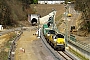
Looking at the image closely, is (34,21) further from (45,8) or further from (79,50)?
(79,50)

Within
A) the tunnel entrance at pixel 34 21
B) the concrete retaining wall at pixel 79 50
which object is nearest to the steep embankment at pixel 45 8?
the tunnel entrance at pixel 34 21

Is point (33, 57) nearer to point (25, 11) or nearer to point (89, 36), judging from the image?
point (89, 36)

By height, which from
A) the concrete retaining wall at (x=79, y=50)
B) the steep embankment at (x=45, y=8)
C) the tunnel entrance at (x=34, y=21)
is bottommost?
the concrete retaining wall at (x=79, y=50)

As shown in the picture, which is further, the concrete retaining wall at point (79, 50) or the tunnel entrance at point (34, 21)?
the tunnel entrance at point (34, 21)

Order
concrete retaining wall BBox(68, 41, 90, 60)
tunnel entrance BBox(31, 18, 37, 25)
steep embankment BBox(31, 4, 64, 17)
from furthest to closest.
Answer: steep embankment BBox(31, 4, 64, 17), tunnel entrance BBox(31, 18, 37, 25), concrete retaining wall BBox(68, 41, 90, 60)

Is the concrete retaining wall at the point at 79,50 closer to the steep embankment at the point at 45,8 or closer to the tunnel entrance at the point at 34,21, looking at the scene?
the tunnel entrance at the point at 34,21

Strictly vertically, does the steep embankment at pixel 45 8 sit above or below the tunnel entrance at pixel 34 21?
above

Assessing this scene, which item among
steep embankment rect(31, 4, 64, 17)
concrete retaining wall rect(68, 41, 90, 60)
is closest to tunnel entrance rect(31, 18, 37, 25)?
steep embankment rect(31, 4, 64, 17)

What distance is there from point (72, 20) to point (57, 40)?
136 ft

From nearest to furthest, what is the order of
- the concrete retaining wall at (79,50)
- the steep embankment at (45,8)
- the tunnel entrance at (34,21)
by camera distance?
1. the concrete retaining wall at (79,50)
2. the tunnel entrance at (34,21)
3. the steep embankment at (45,8)

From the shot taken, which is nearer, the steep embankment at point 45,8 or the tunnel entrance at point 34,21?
the tunnel entrance at point 34,21

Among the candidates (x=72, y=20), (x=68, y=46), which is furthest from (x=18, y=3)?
(x=68, y=46)

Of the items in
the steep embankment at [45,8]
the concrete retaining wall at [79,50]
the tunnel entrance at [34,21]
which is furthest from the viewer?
the steep embankment at [45,8]

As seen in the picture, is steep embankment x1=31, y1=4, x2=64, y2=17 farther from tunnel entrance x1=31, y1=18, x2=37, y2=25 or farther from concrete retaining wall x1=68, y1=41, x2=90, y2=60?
concrete retaining wall x1=68, y1=41, x2=90, y2=60
